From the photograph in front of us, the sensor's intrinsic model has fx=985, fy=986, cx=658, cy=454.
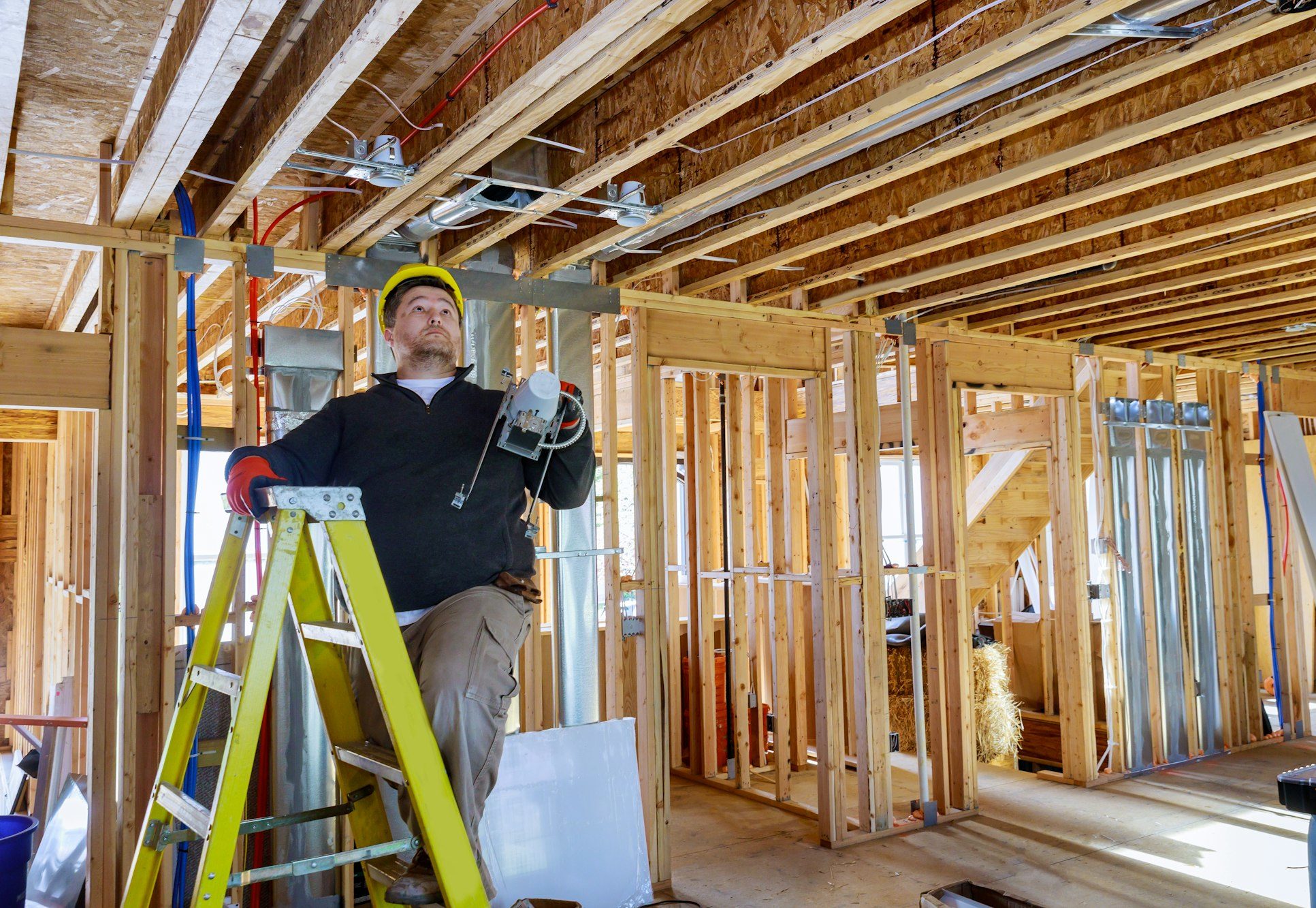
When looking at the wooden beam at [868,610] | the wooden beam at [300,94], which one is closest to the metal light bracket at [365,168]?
the wooden beam at [300,94]

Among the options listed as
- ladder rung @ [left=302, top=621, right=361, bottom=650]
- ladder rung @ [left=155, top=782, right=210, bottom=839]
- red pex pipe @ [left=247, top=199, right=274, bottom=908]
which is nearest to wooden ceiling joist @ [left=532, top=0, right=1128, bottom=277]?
red pex pipe @ [left=247, top=199, right=274, bottom=908]

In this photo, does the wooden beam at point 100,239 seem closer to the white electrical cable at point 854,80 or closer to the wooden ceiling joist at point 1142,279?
the white electrical cable at point 854,80

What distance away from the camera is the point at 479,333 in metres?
3.83

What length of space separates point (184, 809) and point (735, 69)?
6.69ft

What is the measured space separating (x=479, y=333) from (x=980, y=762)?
446 centimetres

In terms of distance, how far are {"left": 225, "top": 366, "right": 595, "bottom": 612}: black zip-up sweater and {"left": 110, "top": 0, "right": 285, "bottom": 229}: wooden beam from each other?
788mm

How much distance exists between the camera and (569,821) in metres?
3.48

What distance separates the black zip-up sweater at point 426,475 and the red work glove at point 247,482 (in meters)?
0.10

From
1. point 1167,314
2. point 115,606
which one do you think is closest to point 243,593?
point 115,606

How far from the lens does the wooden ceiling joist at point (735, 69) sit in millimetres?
2131

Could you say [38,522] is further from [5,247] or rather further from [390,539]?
[390,539]

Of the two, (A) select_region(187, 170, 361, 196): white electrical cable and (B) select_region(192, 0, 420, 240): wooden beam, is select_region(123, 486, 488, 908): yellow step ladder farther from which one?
(A) select_region(187, 170, 361, 196): white electrical cable

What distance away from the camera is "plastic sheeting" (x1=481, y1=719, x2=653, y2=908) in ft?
11.0

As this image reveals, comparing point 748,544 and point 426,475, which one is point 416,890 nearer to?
point 426,475
